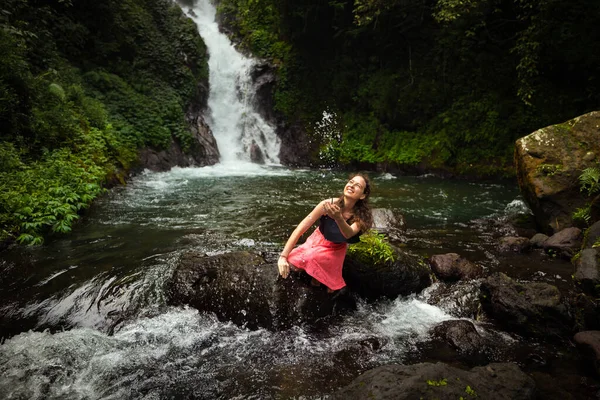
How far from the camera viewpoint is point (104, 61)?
16.6 meters

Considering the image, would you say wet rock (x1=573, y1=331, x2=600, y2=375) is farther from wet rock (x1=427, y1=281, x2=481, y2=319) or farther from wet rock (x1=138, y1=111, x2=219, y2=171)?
wet rock (x1=138, y1=111, x2=219, y2=171)

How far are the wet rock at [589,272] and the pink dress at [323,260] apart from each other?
2720 millimetres

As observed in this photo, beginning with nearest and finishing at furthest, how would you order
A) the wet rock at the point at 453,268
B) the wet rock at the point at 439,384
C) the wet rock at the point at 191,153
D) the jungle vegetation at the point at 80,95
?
the wet rock at the point at 439,384 → the wet rock at the point at 453,268 → the jungle vegetation at the point at 80,95 → the wet rock at the point at 191,153

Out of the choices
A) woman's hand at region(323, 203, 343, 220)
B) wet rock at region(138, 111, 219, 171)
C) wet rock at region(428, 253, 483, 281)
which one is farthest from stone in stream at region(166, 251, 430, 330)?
wet rock at region(138, 111, 219, 171)

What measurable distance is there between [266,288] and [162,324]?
4.18ft

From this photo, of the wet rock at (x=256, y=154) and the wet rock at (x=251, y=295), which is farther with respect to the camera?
the wet rock at (x=256, y=154)

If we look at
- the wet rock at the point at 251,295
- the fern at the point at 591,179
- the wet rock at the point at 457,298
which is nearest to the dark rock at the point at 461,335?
the wet rock at the point at 457,298

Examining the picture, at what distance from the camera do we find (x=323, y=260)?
4234mm

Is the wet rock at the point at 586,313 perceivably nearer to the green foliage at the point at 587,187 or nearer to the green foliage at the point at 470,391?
the green foliage at the point at 470,391

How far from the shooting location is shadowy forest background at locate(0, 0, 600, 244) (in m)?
8.59

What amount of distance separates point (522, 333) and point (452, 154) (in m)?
12.1

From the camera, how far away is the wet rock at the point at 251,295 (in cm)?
425

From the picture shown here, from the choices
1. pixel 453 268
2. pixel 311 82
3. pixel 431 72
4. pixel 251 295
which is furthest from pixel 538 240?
pixel 311 82

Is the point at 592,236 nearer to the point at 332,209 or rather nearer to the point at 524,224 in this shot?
the point at 524,224
